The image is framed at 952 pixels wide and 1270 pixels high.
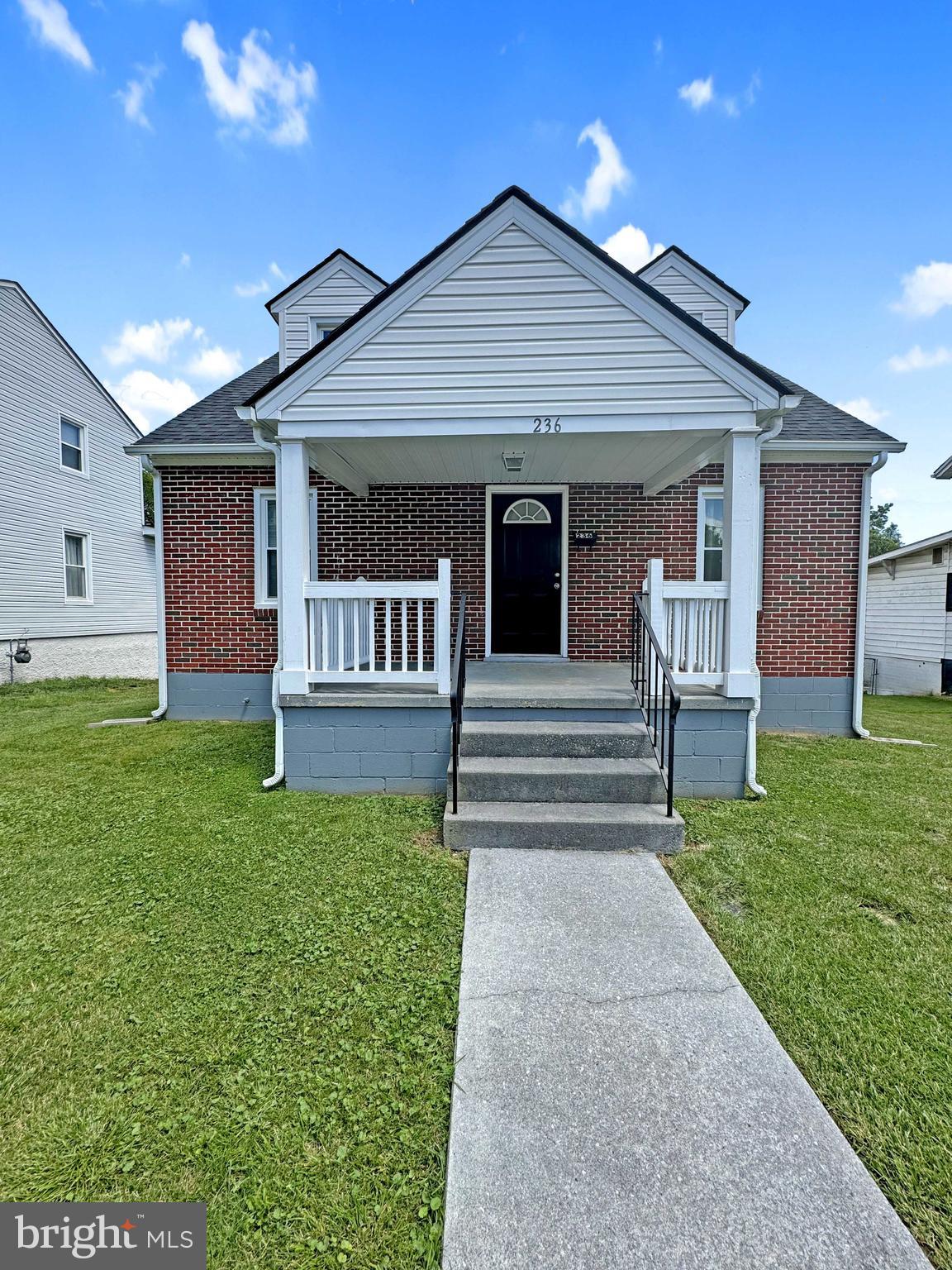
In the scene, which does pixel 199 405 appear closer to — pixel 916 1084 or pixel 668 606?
pixel 668 606

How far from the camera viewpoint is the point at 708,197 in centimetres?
1015

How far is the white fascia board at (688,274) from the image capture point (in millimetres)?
8188

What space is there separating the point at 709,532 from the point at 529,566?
2472 mm

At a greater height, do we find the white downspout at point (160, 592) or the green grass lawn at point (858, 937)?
the white downspout at point (160, 592)

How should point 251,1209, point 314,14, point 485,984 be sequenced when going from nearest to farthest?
point 251,1209, point 485,984, point 314,14

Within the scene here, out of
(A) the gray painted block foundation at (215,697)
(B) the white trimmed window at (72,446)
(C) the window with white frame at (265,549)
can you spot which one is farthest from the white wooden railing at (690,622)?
(B) the white trimmed window at (72,446)

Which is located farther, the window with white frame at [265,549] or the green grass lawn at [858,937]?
the window with white frame at [265,549]

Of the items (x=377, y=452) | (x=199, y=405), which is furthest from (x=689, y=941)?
(x=199, y=405)

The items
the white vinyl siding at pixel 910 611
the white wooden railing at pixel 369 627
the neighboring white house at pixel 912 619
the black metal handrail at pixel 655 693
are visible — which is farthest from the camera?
the white vinyl siding at pixel 910 611

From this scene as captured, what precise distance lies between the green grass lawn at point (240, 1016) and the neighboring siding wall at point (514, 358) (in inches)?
138

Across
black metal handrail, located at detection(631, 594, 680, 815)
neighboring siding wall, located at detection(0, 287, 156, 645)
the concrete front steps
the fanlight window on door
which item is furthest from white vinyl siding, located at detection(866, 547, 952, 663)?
neighboring siding wall, located at detection(0, 287, 156, 645)

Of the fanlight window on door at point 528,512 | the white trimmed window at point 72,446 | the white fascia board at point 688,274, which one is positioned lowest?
the fanlight window on door at point 528,512

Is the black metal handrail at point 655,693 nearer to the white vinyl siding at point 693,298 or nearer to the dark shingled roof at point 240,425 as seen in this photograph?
the dark shingled roof at point 240,425

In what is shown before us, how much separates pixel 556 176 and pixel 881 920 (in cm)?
1155
